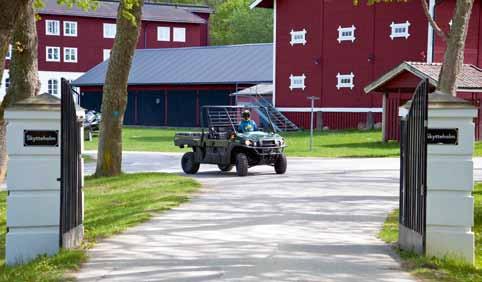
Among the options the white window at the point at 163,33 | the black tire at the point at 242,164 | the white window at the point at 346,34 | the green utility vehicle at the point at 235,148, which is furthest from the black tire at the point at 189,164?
the white window at the point at 163,33

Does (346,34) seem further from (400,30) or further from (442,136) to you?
(442,136)

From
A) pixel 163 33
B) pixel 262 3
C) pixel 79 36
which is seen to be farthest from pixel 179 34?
pixel 262 3

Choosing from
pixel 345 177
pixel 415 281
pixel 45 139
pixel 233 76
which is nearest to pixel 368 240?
pixel 415 281

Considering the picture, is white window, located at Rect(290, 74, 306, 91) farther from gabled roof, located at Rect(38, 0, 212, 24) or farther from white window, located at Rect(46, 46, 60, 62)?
white window, located at Rect(46, 46, 60, 62)

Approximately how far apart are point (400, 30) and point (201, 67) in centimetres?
1852

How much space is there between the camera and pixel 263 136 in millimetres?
22656

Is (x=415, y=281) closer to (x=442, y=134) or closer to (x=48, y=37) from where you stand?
(x=442, y=134)

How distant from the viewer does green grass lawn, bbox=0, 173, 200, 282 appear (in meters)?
8.94

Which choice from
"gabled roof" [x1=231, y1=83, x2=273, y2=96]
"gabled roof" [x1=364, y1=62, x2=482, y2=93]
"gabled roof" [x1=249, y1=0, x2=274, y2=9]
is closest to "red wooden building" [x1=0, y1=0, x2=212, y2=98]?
"gabled roof" [x1=231, y1=83, x2=273, y2=96]

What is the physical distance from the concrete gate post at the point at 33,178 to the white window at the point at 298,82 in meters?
42.3

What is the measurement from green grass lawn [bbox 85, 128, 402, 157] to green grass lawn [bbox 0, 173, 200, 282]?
1132cm

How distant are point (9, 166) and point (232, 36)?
304ft

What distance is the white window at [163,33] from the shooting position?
82.9 metres

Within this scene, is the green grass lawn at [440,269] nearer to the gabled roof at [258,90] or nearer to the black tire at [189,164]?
the black tire at [189,164]
